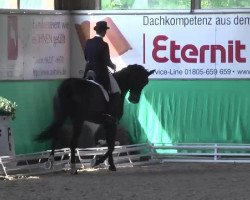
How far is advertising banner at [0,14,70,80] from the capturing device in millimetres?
15695

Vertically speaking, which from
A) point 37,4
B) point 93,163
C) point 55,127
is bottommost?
point 93,163

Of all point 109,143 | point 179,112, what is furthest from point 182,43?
point 109,143

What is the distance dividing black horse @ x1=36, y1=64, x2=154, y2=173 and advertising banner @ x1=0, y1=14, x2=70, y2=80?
206cm

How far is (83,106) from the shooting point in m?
14.0

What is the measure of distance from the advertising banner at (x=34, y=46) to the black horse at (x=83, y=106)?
2.06 m

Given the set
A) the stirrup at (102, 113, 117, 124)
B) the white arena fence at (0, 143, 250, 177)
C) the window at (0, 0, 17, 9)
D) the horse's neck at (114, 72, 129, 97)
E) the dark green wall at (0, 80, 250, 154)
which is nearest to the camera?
the stirrup at (102, 113, 117, 124)

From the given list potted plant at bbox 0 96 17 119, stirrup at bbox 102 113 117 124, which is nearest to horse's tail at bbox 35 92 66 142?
potted plant at bbox 0 96 17 119

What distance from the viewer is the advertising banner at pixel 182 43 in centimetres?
1675

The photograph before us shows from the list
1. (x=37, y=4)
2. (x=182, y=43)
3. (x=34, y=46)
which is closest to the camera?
(x=34, y=46)

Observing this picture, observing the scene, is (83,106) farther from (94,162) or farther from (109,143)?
(94,162)

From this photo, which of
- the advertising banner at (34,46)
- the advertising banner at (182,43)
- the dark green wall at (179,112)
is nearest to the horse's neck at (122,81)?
the advertising banner at (34,46)

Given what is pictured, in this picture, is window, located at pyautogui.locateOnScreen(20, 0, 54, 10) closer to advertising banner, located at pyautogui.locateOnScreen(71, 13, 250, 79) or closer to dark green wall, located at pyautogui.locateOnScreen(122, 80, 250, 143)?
advertising banner, located at pyautogui.locateOnScreen(71, 13, 250, 79)

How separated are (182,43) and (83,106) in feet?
11.7

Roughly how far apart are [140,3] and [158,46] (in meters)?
0.91
